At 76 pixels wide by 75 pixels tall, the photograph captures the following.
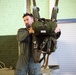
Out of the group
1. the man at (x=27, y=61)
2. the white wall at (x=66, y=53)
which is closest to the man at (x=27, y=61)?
the man at (x=27, y=61)

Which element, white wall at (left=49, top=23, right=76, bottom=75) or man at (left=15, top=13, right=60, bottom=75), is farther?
white wall at (left=49, top=23, right=76, bottom=75)

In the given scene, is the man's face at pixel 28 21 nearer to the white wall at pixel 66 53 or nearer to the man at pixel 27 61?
the man at pixel 27 61

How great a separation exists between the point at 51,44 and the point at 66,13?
75.0 inches

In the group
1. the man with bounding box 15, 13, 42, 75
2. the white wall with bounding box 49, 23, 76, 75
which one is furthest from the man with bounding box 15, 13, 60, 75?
the white wall with bounding box 49, 23, 76, 75

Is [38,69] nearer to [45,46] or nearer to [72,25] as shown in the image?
[45,46]

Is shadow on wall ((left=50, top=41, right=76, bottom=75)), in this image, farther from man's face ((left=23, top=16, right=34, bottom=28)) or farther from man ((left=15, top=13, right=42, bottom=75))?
man's face ((left=23, top=16, right=34, bottom=28))

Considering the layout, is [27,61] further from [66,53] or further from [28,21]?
[66,53]

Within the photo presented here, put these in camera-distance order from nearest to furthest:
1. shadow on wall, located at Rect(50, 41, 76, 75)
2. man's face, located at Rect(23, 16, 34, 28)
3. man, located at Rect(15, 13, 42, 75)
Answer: man's face, located at Rect(23, 16, 34, 28) < man, located at Rect(15, 13, 42, 75) < shadow on wall, located at Rect(50, 41, 76, 75)

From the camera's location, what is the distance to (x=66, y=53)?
3.62 meters

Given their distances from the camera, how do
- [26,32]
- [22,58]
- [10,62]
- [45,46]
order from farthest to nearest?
[10,62]
[22,58]
[26,32]
[45,46]

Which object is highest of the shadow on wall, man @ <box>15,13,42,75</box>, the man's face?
the man's face

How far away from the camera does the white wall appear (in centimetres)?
359

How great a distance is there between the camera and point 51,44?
185cm

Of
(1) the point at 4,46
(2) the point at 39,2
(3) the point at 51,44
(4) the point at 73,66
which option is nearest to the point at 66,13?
(2) the point at 39,2
